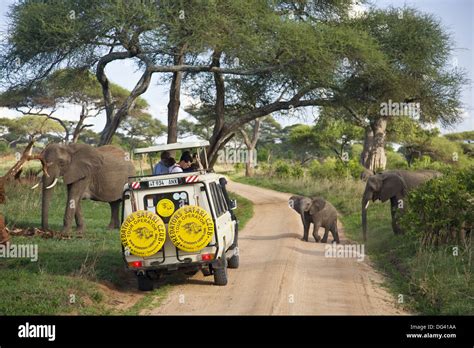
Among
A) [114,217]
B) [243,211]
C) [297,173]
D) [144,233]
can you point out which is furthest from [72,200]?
[297,173]

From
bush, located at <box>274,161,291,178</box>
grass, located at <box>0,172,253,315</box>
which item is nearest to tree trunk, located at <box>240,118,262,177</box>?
bush, located at <box>274,161,291,178</box>

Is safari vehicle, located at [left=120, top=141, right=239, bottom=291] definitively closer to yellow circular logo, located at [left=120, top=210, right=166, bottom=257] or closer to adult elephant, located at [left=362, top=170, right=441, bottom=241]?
yellow circular logo, located at [left=120, top=210, right=166, bottom=257]

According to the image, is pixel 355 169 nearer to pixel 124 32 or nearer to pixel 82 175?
pixel 124 32

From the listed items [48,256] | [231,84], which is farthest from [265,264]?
[231,84]

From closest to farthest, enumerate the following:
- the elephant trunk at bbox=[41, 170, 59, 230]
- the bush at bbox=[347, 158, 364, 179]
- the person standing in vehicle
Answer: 1. the person standing in vehicle
2. the elephant trunk at bbox=[41, 170, 59, 230]
3. the bush at bbox=[347, 158, 364, 179]

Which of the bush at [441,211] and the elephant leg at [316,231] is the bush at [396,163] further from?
the bush at [441,211]

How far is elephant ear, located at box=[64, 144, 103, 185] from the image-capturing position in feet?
52.1

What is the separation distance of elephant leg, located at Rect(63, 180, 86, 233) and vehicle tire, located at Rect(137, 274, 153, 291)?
214 inches

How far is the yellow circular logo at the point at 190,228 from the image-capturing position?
9531mm

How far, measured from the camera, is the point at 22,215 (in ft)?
59.3

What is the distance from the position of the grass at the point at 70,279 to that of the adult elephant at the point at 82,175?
2.90 ft

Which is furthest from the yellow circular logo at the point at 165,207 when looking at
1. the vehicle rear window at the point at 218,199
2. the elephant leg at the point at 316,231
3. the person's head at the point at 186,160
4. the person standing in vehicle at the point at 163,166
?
the elephant leg at the point at 316,231

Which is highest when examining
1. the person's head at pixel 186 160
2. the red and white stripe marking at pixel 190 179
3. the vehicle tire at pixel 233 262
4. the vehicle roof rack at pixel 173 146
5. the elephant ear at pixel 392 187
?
the vehicle roof rack at pixel 173 146

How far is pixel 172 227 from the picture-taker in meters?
9.56
